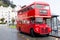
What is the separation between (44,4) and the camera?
23.4m

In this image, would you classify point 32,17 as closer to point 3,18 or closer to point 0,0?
point 3,18

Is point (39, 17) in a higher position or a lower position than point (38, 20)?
higher

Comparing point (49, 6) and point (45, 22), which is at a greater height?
point (49, 6)

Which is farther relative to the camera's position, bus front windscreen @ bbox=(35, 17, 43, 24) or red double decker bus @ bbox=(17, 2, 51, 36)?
bus front windscreen @ bbox=(35, 17, 43, 24)

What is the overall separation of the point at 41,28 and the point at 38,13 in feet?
5.63

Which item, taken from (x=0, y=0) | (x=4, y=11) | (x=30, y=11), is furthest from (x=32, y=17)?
(x=0, y=0)

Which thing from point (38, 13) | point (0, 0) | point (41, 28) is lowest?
point (41, 28)

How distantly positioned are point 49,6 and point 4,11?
9071 centimetres

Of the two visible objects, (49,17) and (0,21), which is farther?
(0,21)

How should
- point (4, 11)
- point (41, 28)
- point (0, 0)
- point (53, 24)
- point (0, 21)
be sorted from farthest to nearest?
point (0, 0), point (4, 11), point (0, 21), point (53, 24), point (41, 28)

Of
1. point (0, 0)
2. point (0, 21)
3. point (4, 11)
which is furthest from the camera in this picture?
point (0, 0)

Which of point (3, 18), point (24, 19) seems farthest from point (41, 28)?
point (3, 18)

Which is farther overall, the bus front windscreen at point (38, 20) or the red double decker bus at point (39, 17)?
the bus front windscreen at point (38, 20)

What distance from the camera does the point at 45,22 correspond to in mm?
23328
